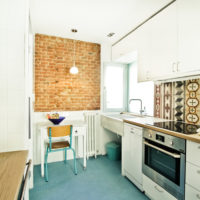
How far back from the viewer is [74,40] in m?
3.11

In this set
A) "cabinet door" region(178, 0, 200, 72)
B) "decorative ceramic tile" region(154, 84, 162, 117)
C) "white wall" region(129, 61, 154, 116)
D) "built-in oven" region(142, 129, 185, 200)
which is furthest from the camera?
"white wall" region(129, 61, 154, 116)

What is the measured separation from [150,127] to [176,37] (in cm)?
111

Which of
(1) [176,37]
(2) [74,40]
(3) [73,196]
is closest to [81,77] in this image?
(2) [74,40]

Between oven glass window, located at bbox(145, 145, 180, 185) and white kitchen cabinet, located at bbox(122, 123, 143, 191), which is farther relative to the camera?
white kitchen cabinet, located at bbox(122, 123, 143, 191)

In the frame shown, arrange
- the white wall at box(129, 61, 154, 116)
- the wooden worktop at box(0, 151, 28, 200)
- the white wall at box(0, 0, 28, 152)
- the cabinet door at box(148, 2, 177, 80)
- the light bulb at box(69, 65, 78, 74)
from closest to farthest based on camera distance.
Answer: the wooden worktop at box(0, 151, 28, 200), the white wall at box(0, 0, 28, 152), the cabinet door at box(148, 2, 177, 80), the white wall at box(129, 61, 154, 116), the light bulb at box(69, 65, 78, 74)

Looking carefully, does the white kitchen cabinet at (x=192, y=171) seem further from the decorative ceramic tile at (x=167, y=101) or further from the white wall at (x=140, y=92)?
the white wall at (x=140, y=92)

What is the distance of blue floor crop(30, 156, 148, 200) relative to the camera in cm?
196

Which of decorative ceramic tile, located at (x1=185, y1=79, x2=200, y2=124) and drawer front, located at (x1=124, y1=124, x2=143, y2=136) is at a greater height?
decorative ceramic tile, located at (x1=185, y1=79, x2=200, y2=124)

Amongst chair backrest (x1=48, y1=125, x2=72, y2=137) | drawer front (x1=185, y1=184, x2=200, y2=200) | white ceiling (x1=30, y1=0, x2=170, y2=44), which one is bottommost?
drawer front (x1=185, y1=184, x2=200, y2=200)

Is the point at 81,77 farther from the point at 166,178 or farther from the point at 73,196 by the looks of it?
the point at 166,178

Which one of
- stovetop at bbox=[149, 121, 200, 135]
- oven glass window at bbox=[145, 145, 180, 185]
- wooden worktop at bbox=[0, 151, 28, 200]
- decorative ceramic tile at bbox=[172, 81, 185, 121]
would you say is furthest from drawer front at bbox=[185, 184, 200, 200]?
wooden worktop at bbox=[0, 151, 28, 200]

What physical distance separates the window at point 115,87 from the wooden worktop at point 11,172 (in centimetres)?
232

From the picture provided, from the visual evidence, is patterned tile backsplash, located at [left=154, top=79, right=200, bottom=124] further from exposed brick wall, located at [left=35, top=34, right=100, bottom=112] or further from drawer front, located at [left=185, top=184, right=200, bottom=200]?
exposed brick wall, located at [left=35, top=34, right=100, bottom=112]

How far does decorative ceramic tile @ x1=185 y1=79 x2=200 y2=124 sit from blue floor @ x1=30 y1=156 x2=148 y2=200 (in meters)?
1.17
